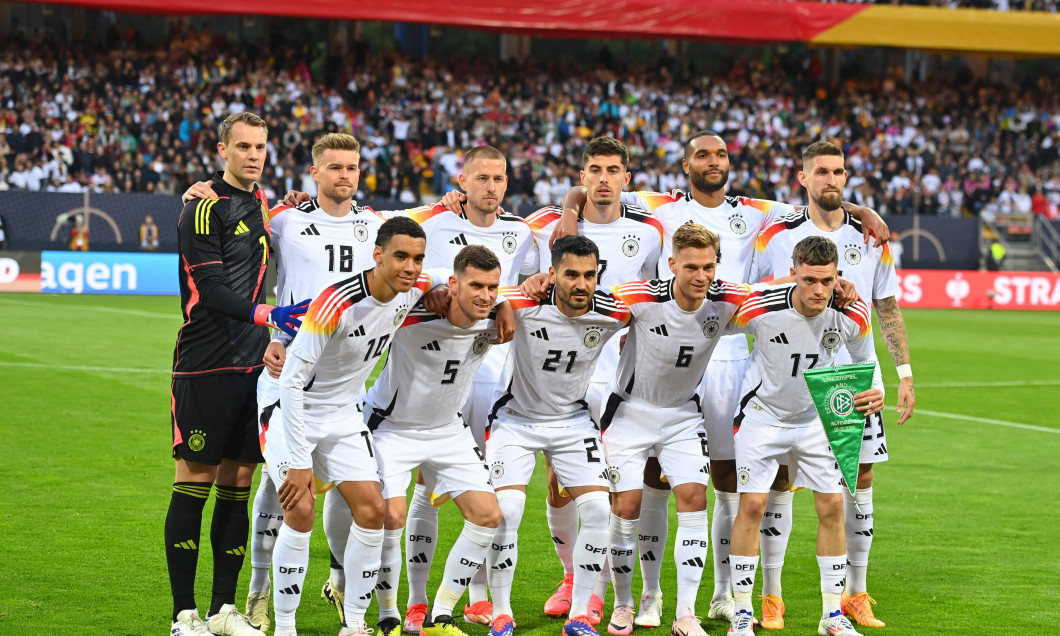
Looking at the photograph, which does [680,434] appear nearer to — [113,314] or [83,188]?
[113,314]

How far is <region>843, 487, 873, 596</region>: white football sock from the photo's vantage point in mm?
6520

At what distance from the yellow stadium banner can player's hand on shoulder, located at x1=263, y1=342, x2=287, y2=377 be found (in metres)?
34.9

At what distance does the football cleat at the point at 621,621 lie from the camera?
19.9ft

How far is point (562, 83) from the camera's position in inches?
1454

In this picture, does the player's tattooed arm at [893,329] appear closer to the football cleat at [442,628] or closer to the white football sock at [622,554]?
the white football sock at [622,554]

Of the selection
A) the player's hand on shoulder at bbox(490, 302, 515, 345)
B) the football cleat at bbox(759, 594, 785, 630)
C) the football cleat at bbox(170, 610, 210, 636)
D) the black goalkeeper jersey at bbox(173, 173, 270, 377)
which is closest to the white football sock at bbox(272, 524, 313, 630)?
the football cleat at bbox(170, 610, 210, 636)

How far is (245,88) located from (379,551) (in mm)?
28463

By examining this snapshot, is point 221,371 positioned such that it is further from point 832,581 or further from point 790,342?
point 832,581

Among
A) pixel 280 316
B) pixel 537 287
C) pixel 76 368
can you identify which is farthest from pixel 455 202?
pixel 76 368

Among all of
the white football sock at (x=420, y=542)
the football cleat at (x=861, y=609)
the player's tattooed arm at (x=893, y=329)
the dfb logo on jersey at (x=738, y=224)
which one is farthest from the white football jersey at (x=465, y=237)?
the football cleat at (x=861, y=609)

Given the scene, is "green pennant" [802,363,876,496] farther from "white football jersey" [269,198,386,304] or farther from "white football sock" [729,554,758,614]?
"white football jersey" [269,198,386,304]

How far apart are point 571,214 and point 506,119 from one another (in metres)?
27.8

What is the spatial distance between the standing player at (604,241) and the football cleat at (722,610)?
60 centimetres

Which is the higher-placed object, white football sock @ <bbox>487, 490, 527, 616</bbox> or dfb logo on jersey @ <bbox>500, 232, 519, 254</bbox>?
dfb logo on jersey @ <bbox>500, 232, 519, 254</bbox>
